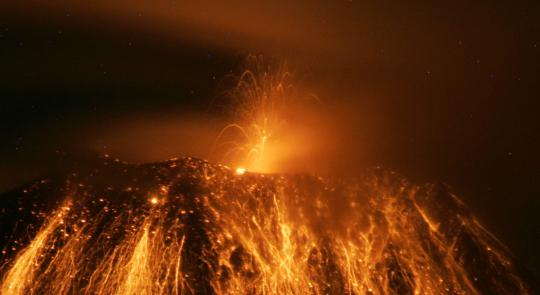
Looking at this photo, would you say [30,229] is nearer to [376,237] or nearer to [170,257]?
[170,257]

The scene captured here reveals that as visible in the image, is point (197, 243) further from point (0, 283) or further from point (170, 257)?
point (0, 283)

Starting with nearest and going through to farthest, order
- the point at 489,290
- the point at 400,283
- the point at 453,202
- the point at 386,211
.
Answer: the point at 400,283 < the point at 489,290 < the point at 386,211 < the point at 453,202

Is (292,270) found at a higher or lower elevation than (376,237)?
lower

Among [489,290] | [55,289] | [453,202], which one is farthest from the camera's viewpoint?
[453,202]

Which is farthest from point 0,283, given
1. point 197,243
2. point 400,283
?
point 400,283

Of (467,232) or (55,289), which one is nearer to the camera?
(55,289)

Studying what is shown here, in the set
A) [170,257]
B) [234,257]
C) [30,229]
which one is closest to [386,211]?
[234,257]

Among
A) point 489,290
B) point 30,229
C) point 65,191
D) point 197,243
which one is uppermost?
point 65,191
